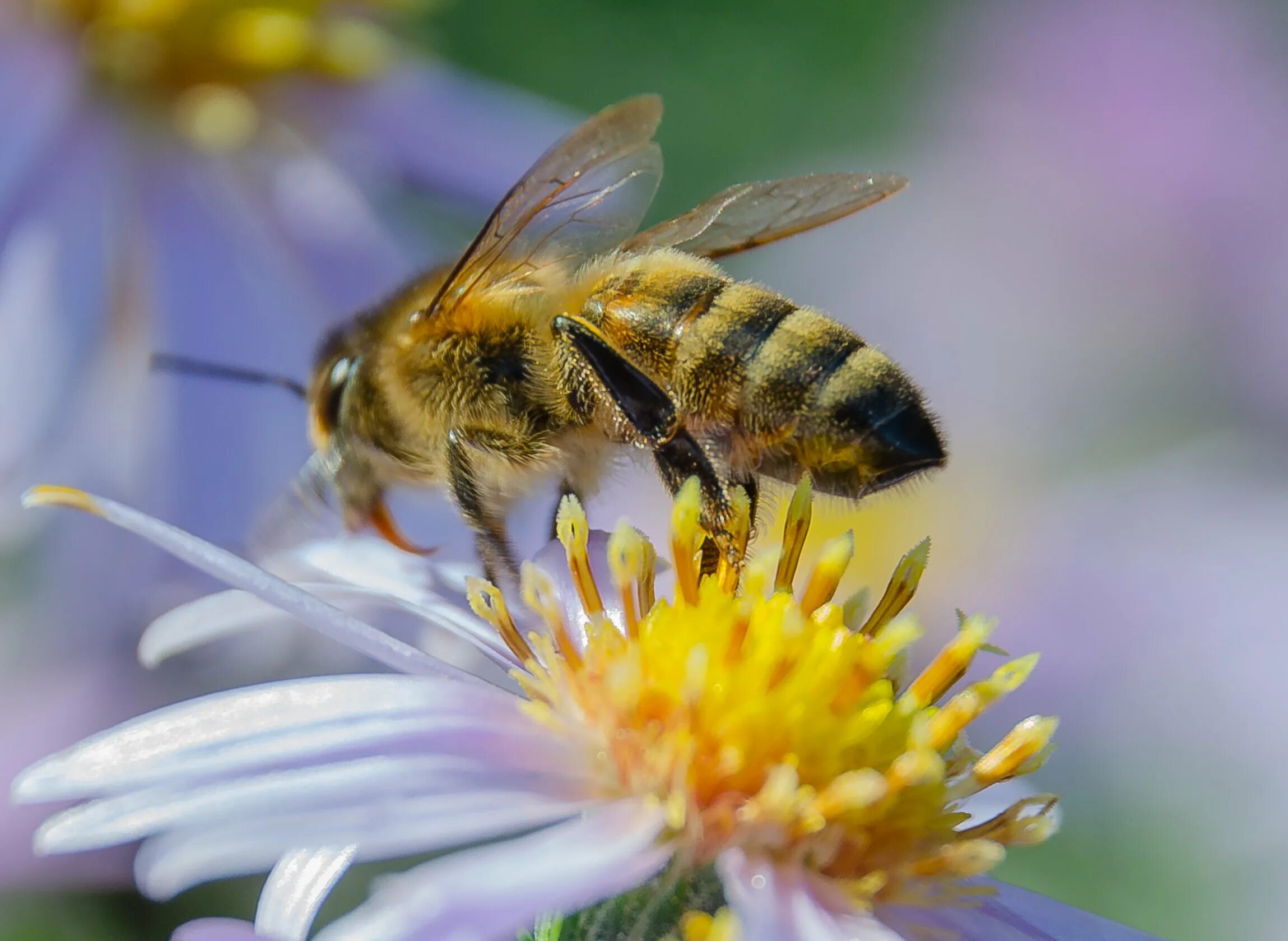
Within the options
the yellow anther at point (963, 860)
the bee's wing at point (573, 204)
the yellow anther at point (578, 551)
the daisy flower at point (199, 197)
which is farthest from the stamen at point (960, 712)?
the daisy flower at point (199, 197)

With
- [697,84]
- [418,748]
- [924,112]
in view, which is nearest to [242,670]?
[418,748]

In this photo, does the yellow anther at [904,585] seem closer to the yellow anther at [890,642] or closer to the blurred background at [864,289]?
the yellow anther at [890,642]

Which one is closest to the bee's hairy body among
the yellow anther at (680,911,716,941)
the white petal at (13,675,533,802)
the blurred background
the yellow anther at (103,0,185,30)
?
the blurred background

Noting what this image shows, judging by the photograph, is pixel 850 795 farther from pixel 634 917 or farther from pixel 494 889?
pixel 494 889

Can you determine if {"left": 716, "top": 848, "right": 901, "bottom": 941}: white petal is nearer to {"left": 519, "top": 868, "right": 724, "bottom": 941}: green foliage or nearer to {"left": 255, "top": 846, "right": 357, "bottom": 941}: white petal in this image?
{"left": 519, "top": 868, "right": 724, "bottom": 941}: green foliage

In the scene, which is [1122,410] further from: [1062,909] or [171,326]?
[1062,909]

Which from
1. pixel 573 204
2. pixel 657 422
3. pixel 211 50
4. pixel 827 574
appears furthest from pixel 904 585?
pixel 211 50
